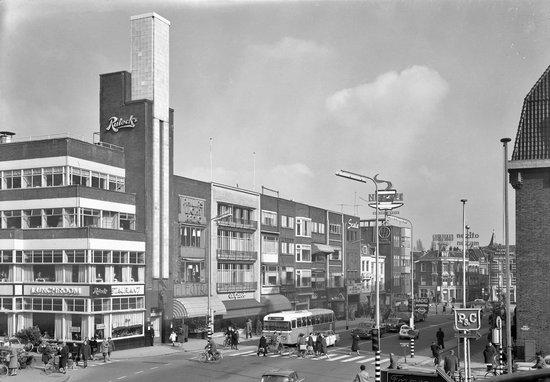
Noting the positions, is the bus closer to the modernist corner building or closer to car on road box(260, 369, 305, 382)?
the modernist corner building

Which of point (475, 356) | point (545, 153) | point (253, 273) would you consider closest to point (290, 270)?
point (253, 273)

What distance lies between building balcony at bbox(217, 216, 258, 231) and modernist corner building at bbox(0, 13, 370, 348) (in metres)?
0.20

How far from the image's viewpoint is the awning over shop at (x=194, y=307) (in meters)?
54.8

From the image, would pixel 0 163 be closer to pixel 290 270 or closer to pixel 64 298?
pixel 64 298

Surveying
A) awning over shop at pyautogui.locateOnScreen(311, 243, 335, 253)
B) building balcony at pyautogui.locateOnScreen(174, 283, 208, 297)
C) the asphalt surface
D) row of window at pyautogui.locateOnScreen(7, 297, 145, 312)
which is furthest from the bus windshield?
awning over shop at pyautogui.locateOnScreen(311, 243, 335, 253)

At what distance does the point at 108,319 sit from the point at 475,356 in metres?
25.7

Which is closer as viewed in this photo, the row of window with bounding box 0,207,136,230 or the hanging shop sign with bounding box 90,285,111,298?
the hanging shop sign with bounding box 90,285,111,298

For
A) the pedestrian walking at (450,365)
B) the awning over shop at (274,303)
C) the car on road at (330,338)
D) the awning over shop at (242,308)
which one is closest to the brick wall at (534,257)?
the pedestrian walking at (450,365)

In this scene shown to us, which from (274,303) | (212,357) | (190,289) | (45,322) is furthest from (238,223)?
(212,357)

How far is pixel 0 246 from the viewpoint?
48031 mm

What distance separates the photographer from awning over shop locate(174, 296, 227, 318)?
54812 millimetres

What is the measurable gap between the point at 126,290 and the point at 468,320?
32.0 metres

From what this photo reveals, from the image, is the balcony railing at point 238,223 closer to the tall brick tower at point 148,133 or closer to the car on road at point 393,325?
the tall brick tower at point 148,133

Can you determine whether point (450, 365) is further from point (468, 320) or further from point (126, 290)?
point (126, 290)
